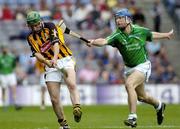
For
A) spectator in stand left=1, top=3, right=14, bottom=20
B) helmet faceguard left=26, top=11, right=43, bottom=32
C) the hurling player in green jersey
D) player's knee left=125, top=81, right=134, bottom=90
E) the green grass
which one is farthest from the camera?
spectator in stand left=1, top=3, right=14, bottom=20

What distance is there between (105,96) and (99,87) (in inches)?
19.5

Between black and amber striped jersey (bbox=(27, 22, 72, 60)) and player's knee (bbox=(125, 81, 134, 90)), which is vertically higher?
black and amber striped jersey (bbox=(27, 22, 72, 60))

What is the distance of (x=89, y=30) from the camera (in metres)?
35.7

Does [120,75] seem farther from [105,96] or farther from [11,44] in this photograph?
[11,44]

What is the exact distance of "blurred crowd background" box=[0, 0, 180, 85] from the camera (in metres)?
33.2

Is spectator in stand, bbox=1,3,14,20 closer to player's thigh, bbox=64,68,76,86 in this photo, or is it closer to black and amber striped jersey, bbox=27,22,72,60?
black and amber striped jersey, bbox=27,22,72,60

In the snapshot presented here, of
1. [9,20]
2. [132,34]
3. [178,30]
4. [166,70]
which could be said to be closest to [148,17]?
[178,30]

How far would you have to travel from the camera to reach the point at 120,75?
108 feet

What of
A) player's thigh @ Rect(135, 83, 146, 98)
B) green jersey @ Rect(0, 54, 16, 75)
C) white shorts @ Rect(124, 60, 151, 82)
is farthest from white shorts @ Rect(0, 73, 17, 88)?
white shorts @ Rect(124, 60, 151, 82)

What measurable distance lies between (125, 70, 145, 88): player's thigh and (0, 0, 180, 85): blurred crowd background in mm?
15145

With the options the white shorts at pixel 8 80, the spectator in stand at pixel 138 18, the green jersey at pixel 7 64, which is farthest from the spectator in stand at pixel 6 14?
the white shorts at pixel 8 80

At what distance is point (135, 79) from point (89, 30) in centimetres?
1870

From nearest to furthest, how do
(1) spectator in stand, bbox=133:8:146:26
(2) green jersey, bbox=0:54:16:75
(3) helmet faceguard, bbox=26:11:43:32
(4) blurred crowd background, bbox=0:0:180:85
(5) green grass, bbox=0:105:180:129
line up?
(3) helmet faceguard, bbox=26:11:43:32 → (5) green grass, bbox=0:105:180:129 → (2) green jersey, bbox=0:54:16:75 → (4) blurred crowd background, bbox=0:0:180:85 → (1) spectator in stand, bbox=133:8:146:26

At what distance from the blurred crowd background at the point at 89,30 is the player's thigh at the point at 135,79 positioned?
15145 mm
